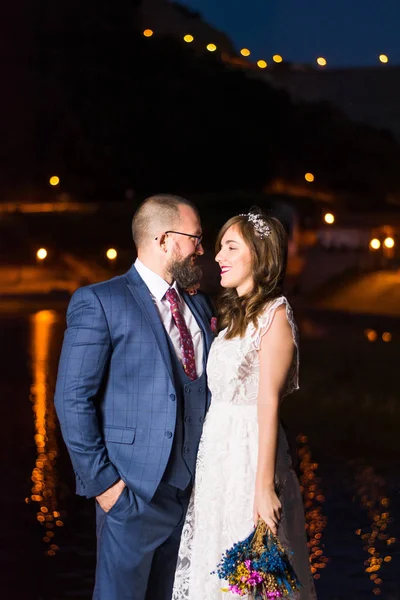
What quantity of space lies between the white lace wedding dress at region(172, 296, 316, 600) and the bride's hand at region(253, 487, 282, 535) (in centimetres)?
12

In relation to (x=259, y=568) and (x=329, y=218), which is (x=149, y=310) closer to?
(x=259, y=568)

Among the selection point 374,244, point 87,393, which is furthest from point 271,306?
point 374,244

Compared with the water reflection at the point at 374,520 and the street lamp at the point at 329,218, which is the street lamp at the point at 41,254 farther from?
the water reflection at the point at 374,520

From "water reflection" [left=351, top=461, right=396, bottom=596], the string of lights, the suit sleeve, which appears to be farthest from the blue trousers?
the string of lights

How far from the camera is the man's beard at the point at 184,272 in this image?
319 cm

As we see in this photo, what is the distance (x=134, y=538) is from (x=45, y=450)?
5.08 m

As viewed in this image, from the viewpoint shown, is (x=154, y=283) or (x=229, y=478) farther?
(x=154, y=283)

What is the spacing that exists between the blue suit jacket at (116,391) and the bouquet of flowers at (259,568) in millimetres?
353

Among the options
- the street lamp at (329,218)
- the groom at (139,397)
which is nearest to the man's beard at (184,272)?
the groom at (139,397)

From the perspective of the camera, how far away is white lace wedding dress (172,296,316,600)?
3016 mm

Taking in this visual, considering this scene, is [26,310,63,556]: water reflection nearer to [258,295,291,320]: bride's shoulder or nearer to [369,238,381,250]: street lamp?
[258,295,291,320]: bride's shoulder

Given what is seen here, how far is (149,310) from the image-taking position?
318cm

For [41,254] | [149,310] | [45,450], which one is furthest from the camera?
[41,254]

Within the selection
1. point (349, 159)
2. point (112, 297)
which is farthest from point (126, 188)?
point (112, 297)
